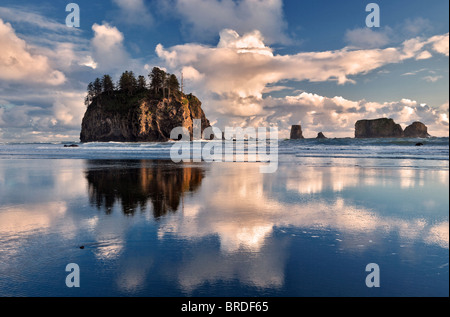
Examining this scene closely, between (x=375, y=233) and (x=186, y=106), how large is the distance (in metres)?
104

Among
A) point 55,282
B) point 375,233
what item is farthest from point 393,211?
point 55,282

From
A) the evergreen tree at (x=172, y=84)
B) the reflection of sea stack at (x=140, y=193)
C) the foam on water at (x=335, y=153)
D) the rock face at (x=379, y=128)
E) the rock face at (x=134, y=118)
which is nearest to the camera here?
the reflection of sea stack at (x=140, y=193)

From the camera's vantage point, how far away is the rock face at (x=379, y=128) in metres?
110

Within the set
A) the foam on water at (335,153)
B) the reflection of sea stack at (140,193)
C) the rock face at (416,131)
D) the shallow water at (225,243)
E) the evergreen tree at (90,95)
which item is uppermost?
the evergreen tree at (90,95)

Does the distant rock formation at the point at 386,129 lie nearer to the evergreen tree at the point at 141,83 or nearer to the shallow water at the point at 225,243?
the evergreen tree at the point at 141,83

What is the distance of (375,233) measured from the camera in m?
5.90

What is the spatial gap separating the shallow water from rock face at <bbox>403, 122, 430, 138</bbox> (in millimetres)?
117741

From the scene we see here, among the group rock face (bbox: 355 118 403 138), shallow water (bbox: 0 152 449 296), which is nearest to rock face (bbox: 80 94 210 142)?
rock face (bbox: 355 118 403 138)

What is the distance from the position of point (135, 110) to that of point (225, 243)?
98.5 meters

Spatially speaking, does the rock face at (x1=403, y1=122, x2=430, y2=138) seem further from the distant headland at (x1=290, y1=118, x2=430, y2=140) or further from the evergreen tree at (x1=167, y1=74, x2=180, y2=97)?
the evergreen tree at (x1=167, y1=74, x2=180, y2=97)

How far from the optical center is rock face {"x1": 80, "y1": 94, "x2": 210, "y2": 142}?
9594 cm

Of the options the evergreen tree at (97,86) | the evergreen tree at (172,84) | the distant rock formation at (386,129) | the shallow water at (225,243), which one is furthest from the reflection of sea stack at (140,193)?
the distant rock formation at (386,129)

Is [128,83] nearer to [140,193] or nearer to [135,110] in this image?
[135,110]

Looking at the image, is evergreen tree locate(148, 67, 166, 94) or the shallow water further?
evergreen tree locate(148, 67, 166, 94)
